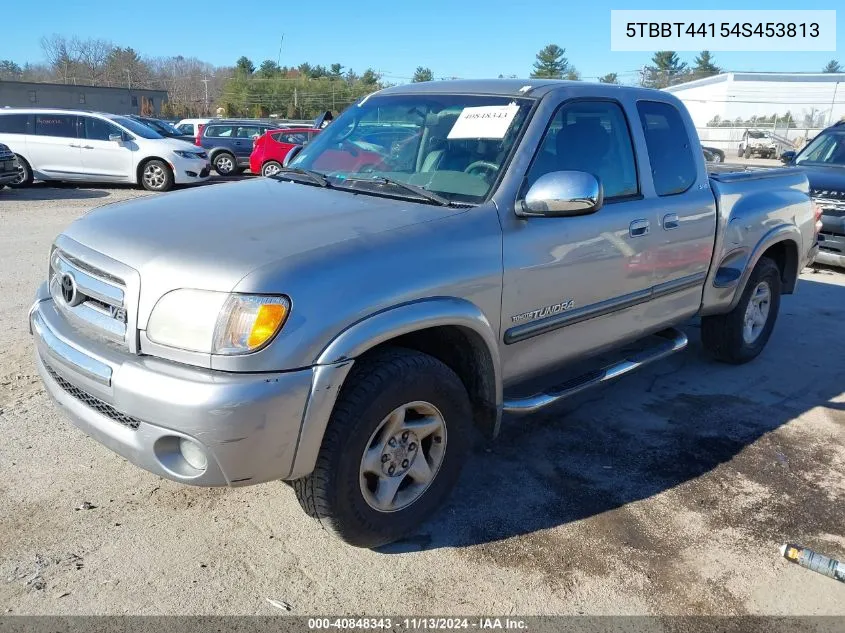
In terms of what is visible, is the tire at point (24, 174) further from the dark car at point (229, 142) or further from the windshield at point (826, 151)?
the windshield at point (826, 151)

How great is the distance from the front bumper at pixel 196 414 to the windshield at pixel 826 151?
9411mm

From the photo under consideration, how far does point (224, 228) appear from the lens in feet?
9.10

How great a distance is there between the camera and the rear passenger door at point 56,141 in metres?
14.6

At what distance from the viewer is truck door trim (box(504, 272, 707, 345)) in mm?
3252

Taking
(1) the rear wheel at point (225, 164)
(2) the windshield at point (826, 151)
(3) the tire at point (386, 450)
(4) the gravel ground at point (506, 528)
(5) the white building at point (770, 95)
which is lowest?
(4) the gravel ground at point (506, 528)

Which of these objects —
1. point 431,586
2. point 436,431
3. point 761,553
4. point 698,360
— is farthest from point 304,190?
point 698,360

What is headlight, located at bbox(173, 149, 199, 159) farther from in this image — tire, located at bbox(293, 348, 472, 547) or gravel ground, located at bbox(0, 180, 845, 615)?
tire, located at bbox(293, 348, 472, 547)

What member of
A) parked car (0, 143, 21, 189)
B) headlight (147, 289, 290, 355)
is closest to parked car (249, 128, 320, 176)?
parked car (0, 143, 21, 189)

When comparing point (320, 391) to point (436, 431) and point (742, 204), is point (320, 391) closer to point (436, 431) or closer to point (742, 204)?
point (436, 431)

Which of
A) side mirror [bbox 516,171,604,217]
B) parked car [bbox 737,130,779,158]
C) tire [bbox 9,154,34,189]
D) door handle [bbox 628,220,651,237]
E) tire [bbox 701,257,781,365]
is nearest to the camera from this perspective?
side mirror [bbox 516,171,604,217]

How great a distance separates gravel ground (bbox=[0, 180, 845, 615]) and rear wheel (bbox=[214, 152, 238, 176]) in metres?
15.6

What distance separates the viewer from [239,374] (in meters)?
2.34

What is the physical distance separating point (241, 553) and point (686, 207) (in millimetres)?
3151

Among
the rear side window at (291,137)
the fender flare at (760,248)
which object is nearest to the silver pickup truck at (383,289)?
the fender flare at (760,248)
